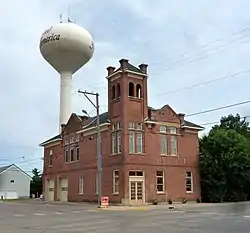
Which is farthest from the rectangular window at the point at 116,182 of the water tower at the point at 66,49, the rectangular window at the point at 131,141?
the water tower at the point at 66,49

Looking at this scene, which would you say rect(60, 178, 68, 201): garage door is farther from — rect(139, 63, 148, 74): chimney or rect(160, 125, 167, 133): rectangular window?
rect(139, 63, 148, 74): chimney

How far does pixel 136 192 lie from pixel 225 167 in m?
10.5

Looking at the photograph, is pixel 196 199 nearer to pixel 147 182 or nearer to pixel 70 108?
pixel 147 182

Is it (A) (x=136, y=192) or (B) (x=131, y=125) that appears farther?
(B) (x=131, y=125)

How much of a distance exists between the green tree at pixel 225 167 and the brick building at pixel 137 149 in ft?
3.71

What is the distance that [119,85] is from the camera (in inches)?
1726

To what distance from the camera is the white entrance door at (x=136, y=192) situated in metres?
41.6

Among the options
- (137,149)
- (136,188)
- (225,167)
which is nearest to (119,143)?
(137,149)

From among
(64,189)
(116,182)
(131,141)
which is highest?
(131,141)

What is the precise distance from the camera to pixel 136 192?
4188cm

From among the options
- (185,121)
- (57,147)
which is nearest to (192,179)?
(185,121)

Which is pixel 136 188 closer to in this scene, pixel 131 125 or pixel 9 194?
pixel 131 125

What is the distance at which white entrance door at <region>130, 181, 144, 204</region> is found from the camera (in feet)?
136

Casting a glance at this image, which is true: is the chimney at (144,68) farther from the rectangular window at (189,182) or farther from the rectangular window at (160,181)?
the rectangular window at (189,182)
